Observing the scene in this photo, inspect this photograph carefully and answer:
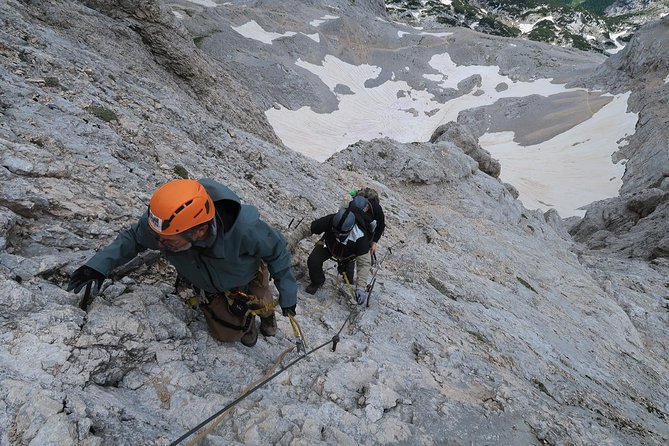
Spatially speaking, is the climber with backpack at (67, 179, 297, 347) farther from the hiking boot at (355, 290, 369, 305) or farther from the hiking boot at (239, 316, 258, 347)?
the hiking boot at (355, 290, 369, 305)

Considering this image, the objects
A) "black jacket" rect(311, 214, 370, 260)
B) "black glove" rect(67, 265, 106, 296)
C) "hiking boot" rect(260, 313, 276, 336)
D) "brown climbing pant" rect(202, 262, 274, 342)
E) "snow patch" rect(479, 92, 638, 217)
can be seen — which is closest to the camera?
"black glove" rect(67, 265, 106, 296)

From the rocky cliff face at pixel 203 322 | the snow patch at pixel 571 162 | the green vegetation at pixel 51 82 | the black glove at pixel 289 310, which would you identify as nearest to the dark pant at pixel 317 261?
the rocky cliff face at pixel 203 322

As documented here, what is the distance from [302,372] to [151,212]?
3097mm

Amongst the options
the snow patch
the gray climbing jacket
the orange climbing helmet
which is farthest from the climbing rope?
the snow patch

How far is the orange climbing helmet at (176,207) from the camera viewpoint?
148 inches

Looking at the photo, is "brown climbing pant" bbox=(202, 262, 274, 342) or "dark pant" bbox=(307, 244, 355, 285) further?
"dark pant" bbox=(307, 244, 355, 285)

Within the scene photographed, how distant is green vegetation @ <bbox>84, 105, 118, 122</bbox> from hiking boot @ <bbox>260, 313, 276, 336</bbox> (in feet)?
19.4

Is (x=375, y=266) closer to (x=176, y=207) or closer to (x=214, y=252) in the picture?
(x=214, y=252)

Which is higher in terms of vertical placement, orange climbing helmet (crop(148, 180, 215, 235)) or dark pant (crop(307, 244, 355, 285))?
orange climbing helmet (crop(148, 180, 215, 235))

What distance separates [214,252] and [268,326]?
2071 millimetres

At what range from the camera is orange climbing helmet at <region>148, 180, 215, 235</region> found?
12.3 feet

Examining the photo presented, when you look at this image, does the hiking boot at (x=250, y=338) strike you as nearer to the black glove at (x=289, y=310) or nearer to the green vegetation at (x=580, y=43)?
the black glove at (x=289, y=310)

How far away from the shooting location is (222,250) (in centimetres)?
426

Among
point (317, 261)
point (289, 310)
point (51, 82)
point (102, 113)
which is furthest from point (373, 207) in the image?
point (51, 82)
